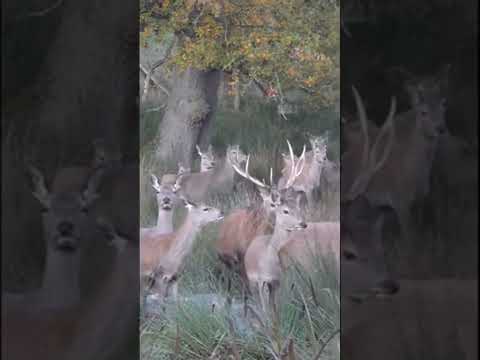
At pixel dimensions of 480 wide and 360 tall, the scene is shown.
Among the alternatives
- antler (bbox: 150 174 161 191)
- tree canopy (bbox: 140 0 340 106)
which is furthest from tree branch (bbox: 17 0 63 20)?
antler (bbox: 150 174 161 191)

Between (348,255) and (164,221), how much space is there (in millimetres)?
1028

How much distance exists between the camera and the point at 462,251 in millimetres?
4031

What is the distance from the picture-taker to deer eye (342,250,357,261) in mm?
4445

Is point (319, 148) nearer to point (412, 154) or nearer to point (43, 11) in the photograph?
point (412, 154)

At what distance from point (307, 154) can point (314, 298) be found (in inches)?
31.5

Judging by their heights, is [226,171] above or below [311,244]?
above

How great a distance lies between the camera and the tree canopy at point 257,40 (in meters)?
4.56

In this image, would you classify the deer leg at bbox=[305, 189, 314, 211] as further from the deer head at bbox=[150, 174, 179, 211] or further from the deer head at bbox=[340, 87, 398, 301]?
the deer head at bbox=[150, 174, 179, 211]

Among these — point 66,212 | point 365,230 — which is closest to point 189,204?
point 66,212

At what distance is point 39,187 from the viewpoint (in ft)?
13.5

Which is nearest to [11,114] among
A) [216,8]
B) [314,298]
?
[216,8]

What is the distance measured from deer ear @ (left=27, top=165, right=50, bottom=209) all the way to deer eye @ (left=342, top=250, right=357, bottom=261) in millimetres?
1591

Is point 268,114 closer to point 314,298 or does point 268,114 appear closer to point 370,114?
point 370,114

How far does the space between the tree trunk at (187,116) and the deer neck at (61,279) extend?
30.9 inches
